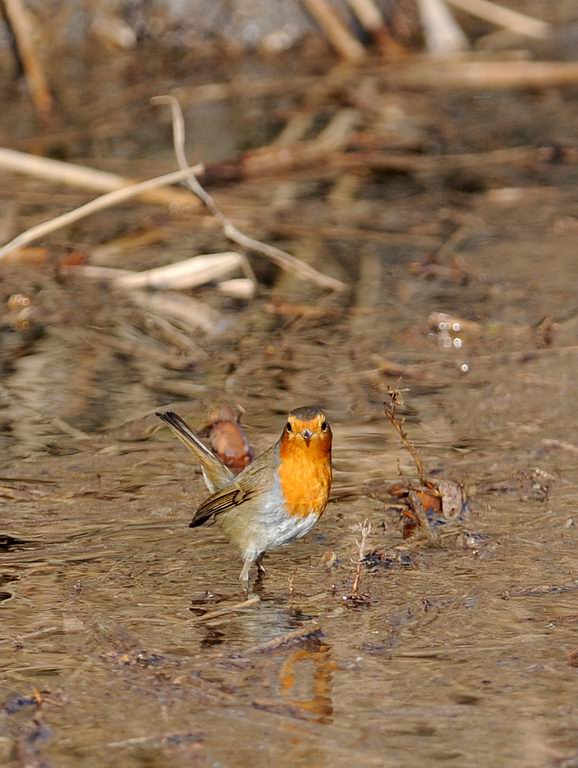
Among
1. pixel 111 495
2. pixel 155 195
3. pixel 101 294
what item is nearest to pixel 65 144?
pixel 155 195

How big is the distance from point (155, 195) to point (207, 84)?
3.03 metres

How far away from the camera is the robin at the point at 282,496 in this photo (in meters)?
4.43

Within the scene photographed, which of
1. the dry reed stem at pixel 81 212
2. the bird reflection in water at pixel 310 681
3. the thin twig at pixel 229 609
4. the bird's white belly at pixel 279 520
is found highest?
the dry reed stem at pixel 81 212

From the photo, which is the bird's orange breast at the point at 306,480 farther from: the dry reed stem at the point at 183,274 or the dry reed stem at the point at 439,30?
the dry reed stem at the point at 439,30

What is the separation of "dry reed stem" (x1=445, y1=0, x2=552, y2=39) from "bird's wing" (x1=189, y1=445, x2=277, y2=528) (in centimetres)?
733

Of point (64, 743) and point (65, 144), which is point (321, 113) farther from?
point (64, 743)

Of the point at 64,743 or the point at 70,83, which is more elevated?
the point at 64,743

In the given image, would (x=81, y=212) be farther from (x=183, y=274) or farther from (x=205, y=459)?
(x=205, y=459)

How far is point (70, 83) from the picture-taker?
10930mm

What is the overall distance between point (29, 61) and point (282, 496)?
6.36 meters

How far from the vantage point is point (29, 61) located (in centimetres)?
999

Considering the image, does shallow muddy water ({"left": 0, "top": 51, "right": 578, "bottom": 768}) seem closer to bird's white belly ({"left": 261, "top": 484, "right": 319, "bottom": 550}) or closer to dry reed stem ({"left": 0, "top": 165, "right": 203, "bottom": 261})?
bird's white belly ({"left": 261, "top": 484, "right": 319, "bottom": 550})

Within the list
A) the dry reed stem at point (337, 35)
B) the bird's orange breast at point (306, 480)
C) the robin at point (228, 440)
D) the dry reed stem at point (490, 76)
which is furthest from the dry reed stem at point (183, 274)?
the dry reed stem at point (337, 35)

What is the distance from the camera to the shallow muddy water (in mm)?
3463
